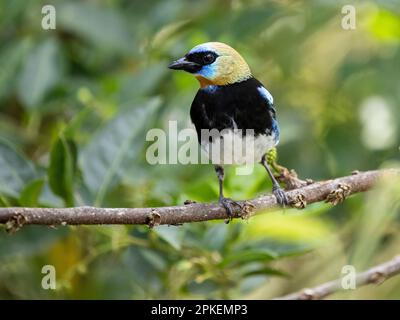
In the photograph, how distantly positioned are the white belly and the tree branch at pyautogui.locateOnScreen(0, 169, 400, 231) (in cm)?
11

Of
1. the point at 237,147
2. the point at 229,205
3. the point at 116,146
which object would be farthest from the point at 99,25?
the point at 229,205

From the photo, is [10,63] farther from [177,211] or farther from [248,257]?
[177,211]

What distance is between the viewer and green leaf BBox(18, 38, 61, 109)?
268cm

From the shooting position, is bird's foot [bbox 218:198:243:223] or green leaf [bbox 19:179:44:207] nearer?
bird's foot [bbox 218:198:243:223]

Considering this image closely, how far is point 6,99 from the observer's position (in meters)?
2.92

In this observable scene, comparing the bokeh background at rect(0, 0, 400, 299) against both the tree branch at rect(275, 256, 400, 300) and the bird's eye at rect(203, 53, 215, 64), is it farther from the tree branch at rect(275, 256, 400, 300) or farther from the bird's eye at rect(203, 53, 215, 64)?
the bird's eye at rect(203, 53, 215, 64)

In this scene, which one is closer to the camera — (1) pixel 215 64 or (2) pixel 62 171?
(1) pixel 215 64

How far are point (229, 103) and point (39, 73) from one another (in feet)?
3.85

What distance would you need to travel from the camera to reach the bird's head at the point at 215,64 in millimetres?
1740

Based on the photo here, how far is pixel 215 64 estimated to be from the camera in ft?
5.75

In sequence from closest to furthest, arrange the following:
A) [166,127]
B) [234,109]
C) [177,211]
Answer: [177,211], [234,109], [166,127]

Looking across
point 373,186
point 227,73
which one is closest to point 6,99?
point 227,73

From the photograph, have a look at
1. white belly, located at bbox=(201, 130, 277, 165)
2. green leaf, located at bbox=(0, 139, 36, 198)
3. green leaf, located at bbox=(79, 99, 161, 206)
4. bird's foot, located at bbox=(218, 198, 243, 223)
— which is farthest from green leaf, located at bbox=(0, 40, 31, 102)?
bird's foot, located at bbox=(218, 198, 243, 223)

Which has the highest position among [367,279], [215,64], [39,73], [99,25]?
[99,25]
